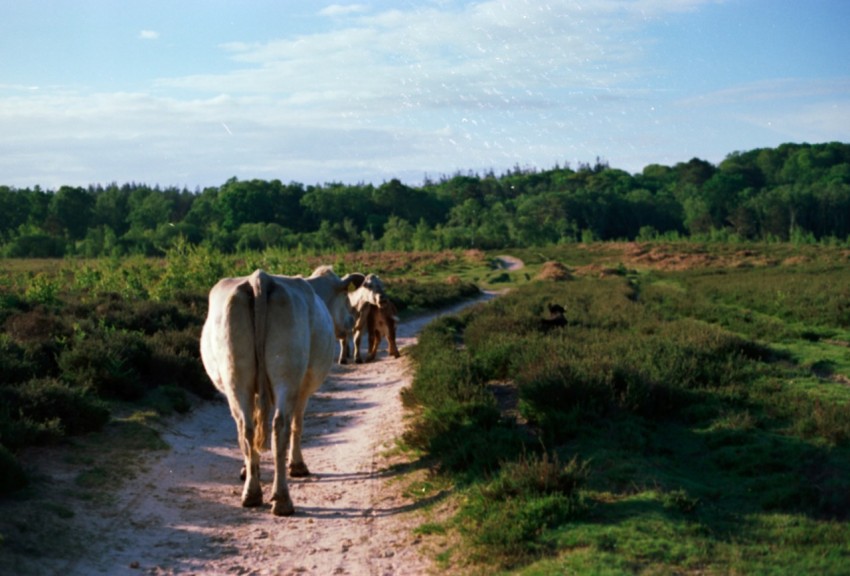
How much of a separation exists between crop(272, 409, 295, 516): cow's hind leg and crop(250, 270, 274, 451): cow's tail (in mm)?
257

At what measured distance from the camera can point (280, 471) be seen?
8031 millimetres

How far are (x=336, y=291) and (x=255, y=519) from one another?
433 centimetres

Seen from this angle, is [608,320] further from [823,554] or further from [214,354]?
[823,554]

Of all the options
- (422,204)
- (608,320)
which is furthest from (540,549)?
(422,204)

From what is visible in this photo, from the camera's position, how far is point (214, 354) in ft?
28.9

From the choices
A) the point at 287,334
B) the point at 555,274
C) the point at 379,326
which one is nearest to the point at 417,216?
the point at 555,274

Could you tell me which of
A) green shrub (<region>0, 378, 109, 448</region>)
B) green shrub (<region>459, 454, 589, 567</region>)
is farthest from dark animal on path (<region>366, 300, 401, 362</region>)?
green shrub (<region>459, 454, 589, 567</region>)

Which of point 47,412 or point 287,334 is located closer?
point 287,334

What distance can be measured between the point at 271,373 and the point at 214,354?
87 cm

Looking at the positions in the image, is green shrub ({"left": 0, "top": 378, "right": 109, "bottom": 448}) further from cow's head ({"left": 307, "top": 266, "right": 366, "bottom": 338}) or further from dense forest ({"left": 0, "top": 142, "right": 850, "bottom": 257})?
dense forest ({"left": 0, "top": 142, "right": 850, "bottom": 257})

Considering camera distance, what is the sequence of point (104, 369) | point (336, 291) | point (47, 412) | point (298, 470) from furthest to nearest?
point (104, 369), point (336, 291), point (47, 412), point (298, 470)

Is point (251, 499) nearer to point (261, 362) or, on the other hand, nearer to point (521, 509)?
point (261, 362)

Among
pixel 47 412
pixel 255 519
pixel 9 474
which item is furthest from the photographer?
pixel 47 412

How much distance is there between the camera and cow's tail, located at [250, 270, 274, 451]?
27.0 feet
